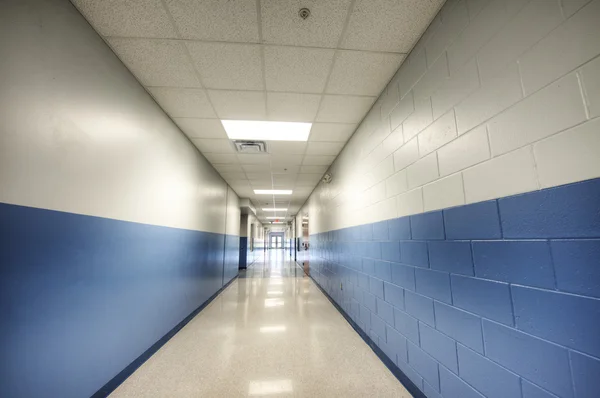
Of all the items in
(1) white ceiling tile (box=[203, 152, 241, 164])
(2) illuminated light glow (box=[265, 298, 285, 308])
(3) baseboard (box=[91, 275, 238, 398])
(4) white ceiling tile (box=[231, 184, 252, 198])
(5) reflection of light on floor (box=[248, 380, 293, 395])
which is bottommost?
(5) reflection of light on floor (box=[248, 380, 293, 395])

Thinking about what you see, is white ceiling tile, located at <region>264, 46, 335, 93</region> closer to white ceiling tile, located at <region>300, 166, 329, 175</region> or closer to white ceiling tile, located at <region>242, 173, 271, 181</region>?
white ceiling tile, located at <region>300, 166, 329, 175</region>

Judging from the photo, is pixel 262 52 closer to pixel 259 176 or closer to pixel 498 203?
pixel 498 203

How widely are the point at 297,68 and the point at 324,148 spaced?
2061 millimetres

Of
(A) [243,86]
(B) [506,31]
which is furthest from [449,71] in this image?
(A) [243,86]

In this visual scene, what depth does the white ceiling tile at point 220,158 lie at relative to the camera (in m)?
4.50

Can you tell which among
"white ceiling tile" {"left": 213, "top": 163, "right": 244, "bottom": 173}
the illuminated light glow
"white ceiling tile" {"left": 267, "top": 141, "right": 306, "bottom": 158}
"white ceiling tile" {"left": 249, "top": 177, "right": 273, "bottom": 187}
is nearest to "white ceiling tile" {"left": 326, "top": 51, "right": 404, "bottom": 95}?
"white ceiling tile" {"left": 267, "top": 141, "right": 306, "bottom": 158}

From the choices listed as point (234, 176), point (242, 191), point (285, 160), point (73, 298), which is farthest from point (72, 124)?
point (242, 191)

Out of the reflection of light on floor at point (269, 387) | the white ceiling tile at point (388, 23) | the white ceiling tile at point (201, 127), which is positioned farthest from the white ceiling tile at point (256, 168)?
the reflection of light on floor at point (269, 387)

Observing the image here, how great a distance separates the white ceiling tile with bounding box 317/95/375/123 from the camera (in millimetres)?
2688

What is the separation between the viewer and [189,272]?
3709 millimetres

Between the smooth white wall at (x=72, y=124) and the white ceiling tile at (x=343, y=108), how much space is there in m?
1.94

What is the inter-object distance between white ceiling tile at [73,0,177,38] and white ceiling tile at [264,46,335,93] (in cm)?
76

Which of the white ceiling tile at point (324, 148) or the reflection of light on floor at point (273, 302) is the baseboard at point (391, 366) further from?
the white ceiling tile at point (324, 148)

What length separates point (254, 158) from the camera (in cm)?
468
